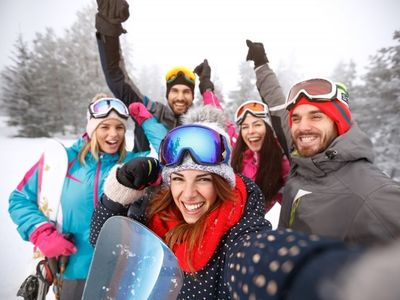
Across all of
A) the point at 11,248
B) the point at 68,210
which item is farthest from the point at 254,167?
the point at 11,248

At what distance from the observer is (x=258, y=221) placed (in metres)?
1.65

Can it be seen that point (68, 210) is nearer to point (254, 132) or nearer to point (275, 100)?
point (254, 132)

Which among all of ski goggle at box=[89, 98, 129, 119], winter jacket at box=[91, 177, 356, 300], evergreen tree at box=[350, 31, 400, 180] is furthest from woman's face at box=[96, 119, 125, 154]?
evergreen tree at box=[350, 31, 400, 180]

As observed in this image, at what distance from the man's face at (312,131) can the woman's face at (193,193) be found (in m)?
1.15

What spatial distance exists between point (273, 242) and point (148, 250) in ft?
3.12

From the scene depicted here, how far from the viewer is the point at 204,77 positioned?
18.6ft

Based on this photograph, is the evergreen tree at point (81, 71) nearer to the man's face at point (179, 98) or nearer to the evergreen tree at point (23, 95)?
the evergreen tree at point (23, 95)

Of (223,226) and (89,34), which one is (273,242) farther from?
(89,34)

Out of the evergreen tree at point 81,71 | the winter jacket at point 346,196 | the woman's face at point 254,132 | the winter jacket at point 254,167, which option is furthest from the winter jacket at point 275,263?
the evergreen tree at point 81,71

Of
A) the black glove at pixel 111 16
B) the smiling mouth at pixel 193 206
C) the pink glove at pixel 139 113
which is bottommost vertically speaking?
the smiling mouth at pixel 193 206

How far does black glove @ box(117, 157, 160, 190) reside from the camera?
177 centimetres

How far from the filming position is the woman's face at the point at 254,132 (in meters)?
4.13

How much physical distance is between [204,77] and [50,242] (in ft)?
15.1

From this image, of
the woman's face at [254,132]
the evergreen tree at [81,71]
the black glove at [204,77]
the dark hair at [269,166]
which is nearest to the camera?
the dark hair at [269,166]
